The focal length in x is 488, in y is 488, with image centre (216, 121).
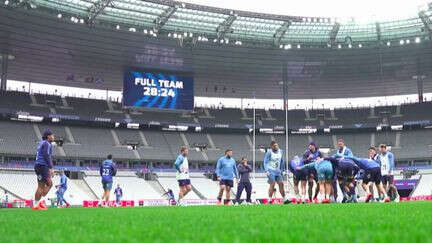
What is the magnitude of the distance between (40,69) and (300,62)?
79.9 feet

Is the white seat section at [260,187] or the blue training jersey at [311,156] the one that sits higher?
the blue training jersey at [311,156]

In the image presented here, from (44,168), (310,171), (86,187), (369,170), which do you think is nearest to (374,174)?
(369,170)

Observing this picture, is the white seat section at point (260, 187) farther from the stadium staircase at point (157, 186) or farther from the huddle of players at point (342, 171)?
the huddle of players at point (342, 171)

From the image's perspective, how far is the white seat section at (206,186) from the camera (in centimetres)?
4578

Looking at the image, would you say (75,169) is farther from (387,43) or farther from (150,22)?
(387,43)

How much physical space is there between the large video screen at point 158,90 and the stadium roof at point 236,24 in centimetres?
555

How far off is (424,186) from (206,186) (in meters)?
20.6

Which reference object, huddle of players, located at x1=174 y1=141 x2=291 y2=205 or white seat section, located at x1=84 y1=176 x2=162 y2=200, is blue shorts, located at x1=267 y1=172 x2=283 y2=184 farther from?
white seat section, located at x1=84 y1=176 x2=162 y2=200

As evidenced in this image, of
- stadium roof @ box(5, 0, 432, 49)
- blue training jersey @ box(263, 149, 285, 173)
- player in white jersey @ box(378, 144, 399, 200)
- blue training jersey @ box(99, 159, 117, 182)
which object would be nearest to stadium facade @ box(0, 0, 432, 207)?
stadium roof @ box(5, 0, 432, 49)

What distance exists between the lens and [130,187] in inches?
1736

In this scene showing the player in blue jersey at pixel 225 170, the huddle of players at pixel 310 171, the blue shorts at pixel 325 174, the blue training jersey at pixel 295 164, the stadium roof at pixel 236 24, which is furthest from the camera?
the stadium roof at pixel 236 24

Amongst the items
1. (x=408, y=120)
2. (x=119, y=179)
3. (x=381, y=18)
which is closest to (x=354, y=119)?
(x=408, y=120)

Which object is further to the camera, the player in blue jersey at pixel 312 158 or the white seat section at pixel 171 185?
the white seat section at pixel 171 185

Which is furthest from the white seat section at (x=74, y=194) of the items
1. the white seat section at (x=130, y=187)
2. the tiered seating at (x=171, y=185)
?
the tiered seating at (x=171, y=185)
